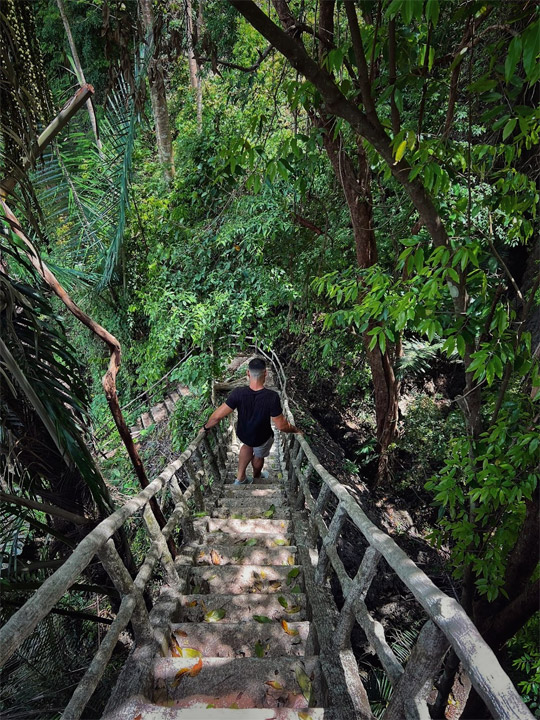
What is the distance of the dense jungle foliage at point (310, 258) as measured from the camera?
7.88ft

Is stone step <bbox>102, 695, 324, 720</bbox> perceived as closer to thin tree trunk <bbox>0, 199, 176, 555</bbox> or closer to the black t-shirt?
thin tree trunk <bbox>0, 199, 176, 555</bbox>

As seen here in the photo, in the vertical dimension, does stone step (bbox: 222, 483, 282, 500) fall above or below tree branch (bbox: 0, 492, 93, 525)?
below

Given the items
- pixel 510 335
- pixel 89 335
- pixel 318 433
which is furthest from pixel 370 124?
pixel 89 335

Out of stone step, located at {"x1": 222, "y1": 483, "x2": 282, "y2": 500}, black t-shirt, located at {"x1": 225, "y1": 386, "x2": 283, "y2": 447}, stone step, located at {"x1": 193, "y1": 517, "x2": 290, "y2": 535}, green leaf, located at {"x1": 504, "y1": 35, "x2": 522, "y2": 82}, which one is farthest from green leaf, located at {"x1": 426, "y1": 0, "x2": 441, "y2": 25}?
stone step, located at {"x1": 222, "y1": 483, "x2": 282, "y2": 500}

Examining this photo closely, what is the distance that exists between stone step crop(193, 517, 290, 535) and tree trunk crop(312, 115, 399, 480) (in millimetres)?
2095

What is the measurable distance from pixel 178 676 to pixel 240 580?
1.00 m

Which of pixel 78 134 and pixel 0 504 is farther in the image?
pixel 78 134

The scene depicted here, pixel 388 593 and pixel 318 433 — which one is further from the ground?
pixel 318 433

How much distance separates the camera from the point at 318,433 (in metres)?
8.27

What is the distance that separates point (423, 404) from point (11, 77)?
8.44m

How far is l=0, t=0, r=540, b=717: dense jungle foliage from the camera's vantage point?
2400 millimetres

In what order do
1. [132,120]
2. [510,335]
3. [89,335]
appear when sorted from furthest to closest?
[89,335]
[132,120]
[510,335]

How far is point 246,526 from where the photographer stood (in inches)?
156

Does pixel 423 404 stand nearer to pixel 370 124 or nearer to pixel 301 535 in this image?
pixel 301 535
